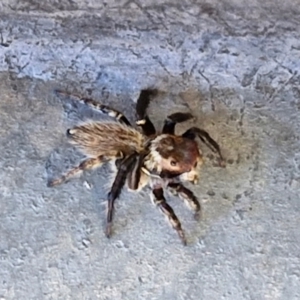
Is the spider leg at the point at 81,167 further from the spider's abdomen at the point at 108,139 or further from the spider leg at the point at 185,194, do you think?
the spider leg at the point at 185,194

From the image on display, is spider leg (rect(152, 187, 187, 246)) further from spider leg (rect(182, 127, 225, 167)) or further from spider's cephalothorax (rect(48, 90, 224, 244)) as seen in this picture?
spider leg (rect(182, 127, 225, 167))

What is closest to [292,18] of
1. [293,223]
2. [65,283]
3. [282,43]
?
[282,43]

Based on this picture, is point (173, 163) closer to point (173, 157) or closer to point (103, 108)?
point (173, 157)

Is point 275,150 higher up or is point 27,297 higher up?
point 275,150

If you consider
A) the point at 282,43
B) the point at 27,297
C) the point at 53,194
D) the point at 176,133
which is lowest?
the point at 27,297

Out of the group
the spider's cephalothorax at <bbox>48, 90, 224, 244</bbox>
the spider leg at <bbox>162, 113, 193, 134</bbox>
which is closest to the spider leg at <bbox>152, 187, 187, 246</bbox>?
the spider's cephalothorax at <bbox>48, 90, 224, 244</bbox>

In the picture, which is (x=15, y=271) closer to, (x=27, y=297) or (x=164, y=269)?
(x=27, y=297)
